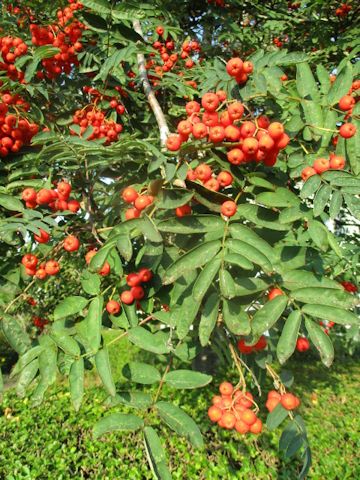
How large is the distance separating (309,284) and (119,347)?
22.2 ft

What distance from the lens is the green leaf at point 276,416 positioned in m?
1.57

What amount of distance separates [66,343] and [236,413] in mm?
868

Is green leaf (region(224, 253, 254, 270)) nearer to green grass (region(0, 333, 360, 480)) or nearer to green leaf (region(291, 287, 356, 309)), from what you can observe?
green leaf (region(291, 287, 356, 309))

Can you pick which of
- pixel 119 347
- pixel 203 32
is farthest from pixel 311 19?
pixel 119 347

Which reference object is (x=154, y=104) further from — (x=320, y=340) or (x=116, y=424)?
(x=116, y=424)

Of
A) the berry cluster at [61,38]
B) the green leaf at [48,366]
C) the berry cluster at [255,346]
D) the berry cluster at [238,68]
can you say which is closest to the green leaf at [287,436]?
the berry cluster at [255,346]

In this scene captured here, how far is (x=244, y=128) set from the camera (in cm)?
140

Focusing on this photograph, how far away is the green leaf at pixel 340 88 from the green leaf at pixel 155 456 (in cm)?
169

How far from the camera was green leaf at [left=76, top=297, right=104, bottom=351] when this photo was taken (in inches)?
57.6

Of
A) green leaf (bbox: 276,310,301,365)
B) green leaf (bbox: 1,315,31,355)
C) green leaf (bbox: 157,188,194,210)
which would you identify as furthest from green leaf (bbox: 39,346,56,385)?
green leaf (bbox: 276,310,301,365)

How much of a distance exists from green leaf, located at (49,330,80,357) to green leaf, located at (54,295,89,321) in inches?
3.8

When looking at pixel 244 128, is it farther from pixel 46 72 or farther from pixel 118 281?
pixel 46 72

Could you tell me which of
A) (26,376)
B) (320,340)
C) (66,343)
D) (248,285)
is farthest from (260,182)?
(26,376)

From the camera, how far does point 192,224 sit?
1.39 meters
